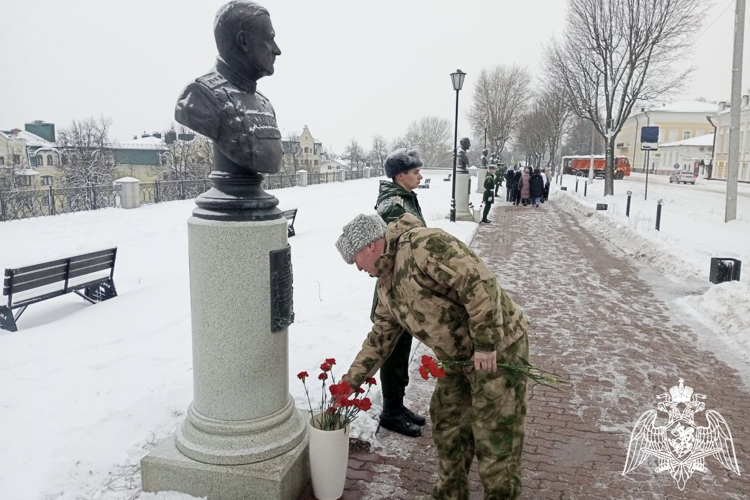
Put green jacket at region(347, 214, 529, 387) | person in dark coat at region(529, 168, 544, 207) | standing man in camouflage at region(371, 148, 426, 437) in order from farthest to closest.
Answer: person in dark coat at region(529, 168, 544, 207) < standing man in camouflage at region(371, 148, 426, 437) < green jacket at region(347, 214, 529, 387)

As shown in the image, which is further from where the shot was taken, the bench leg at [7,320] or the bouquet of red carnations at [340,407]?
the bench leg at [7,320]

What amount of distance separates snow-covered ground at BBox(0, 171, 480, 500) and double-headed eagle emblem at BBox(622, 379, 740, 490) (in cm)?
198

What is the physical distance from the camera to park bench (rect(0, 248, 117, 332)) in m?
6.61

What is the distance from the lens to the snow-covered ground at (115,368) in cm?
337

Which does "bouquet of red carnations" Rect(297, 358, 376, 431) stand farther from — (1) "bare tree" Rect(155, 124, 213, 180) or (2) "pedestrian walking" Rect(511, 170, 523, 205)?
(1) "bare tree" Rect(155, 124, 213, 180)

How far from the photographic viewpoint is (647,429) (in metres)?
4.20

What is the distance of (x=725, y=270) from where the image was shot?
8188 mm

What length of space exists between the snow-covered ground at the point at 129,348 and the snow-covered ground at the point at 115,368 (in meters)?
0.01

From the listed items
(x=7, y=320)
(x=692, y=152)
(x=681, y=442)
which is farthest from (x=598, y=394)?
(x=692, y=152)

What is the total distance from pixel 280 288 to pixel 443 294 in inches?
41.5

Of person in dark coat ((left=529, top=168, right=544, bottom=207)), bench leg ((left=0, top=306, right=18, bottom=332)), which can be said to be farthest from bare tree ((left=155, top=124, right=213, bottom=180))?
bench leg ((left=0, top=306, right=18, bottom=332))

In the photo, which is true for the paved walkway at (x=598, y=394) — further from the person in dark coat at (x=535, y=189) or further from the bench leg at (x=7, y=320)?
the person in dark coat at (x=535, y=189)

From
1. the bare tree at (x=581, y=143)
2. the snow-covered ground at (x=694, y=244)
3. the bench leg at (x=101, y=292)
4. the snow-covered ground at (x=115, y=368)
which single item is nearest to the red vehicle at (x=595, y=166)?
the bare tree at (x=581, y=143)

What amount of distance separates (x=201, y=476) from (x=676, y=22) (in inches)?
1079
